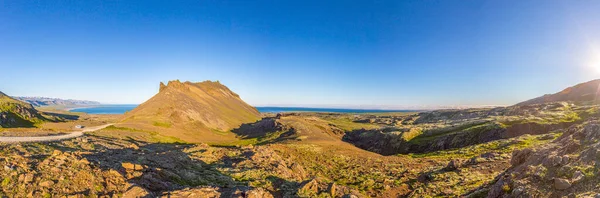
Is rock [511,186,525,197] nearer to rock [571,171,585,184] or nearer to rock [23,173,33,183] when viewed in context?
rock [571,171,585,184]

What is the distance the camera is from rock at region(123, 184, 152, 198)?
1705 centimetres

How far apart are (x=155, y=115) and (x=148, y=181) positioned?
9825 centimetres

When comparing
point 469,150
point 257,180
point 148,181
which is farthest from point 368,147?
point 148,181

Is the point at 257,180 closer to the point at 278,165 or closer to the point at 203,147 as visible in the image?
the point at 278,165

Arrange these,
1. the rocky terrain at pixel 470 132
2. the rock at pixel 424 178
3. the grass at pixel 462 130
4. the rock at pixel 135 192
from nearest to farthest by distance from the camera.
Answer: the rock at pixel 135 192
the rock at pixel 424 178
the rocky terrain at pixel 470 132
the grass at pixel 462 130

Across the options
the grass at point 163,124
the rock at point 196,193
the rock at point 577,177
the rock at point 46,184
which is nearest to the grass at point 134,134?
the grass at point 163,124

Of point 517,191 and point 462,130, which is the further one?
point 462,130

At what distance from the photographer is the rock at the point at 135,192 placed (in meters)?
17.0

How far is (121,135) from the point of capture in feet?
217

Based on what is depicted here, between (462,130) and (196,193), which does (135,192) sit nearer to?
(196,193)

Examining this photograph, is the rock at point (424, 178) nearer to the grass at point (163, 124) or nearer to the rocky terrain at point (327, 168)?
the rocky terrain at point (327, 168)

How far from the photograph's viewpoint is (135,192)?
57.0 feet

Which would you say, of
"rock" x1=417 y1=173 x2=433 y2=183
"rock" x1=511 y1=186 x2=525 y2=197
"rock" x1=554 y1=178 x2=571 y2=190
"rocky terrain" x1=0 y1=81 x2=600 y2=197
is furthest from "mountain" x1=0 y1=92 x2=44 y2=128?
"rock" x1=554 y1=178 x2=571 y2=190

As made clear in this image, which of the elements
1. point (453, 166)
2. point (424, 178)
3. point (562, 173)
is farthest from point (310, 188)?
point (453, 166)
